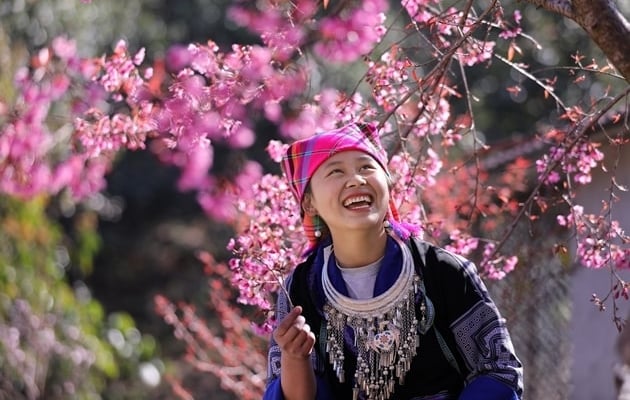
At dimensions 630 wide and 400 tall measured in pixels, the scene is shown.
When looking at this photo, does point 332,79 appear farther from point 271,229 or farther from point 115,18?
point 271,229

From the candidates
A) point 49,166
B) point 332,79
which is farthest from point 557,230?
point 332,79

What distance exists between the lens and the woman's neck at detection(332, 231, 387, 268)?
2.67 m

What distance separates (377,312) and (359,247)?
0.16 meters

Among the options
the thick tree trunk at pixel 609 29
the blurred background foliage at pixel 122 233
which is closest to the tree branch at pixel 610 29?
the thick tree trunk at pixel 609 29

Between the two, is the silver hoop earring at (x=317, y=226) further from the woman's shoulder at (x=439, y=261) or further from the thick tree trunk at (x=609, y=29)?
the thick tree trunk at (x=609, y=29)

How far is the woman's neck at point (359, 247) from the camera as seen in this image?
2.67 metres

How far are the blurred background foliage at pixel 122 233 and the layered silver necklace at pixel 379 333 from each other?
3.43 metres

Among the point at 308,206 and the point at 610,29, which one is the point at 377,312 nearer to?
the point at 308,206

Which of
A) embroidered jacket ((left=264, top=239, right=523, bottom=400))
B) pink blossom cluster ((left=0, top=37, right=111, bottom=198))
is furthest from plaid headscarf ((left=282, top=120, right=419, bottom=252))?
pink blossom cluster ((left=0, top=37, right=111, bottom=198))

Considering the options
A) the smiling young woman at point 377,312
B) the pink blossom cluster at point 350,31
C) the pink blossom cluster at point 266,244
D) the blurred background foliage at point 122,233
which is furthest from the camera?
the blurred background foliage at point 122,233

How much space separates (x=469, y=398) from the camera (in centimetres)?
250

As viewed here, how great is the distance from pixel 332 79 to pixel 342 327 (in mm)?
→ 9294

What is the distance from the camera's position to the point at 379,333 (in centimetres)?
261

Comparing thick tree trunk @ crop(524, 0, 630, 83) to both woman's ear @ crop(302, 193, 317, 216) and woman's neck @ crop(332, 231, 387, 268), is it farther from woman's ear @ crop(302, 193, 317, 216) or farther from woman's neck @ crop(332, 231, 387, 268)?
woman's ear @ crop(302, 193, 317, 216)
